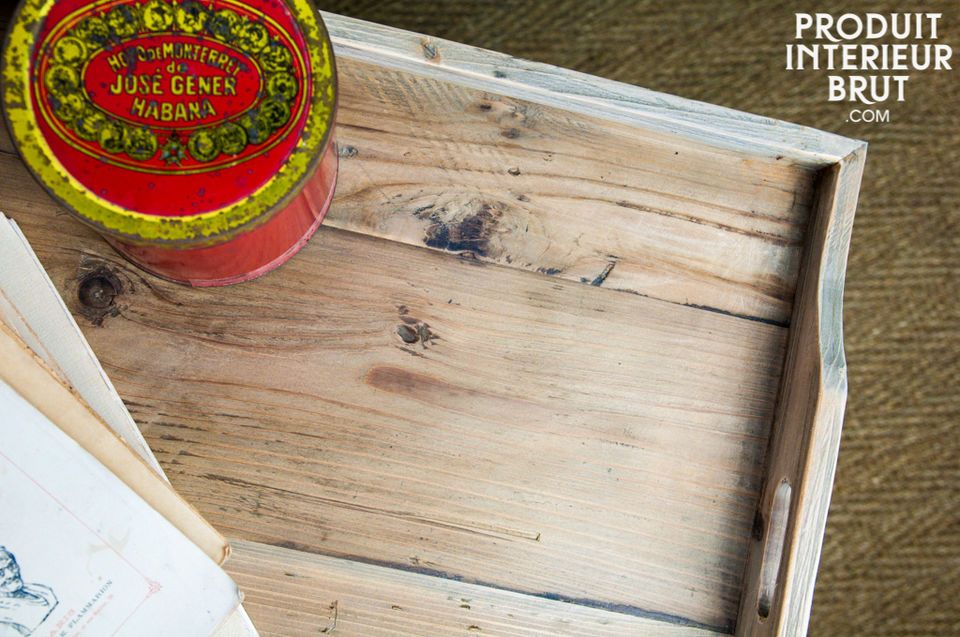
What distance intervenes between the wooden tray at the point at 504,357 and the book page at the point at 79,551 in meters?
0.07

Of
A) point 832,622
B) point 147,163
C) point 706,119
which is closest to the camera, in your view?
point 147,163

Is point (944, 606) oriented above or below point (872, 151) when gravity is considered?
below

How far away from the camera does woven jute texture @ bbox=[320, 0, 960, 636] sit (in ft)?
2.86

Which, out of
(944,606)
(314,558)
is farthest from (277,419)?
(944,606)

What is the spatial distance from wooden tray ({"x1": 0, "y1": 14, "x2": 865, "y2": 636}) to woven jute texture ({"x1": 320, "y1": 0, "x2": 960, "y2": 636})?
33cm

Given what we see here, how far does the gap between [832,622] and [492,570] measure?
0.50 m

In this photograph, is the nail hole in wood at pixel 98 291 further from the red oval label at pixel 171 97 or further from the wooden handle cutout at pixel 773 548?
the wooden handle cutout at pixel 773 548

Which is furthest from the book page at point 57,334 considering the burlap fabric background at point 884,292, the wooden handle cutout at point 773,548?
the burlap fabric background at point 884,292

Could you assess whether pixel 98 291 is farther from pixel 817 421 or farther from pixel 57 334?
pixel 817 421

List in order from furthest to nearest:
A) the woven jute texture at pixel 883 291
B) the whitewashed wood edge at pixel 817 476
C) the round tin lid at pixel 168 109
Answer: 1. the woven jute texture at pixel 883 291
2. the whitewashed wood edge at pixel 817 476
3. the round tin lid at pixel 168 109

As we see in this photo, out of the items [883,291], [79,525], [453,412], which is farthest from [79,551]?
[883,291]

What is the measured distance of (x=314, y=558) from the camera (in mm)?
571

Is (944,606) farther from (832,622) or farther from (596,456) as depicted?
(596,456)

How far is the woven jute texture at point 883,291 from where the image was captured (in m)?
0.87
